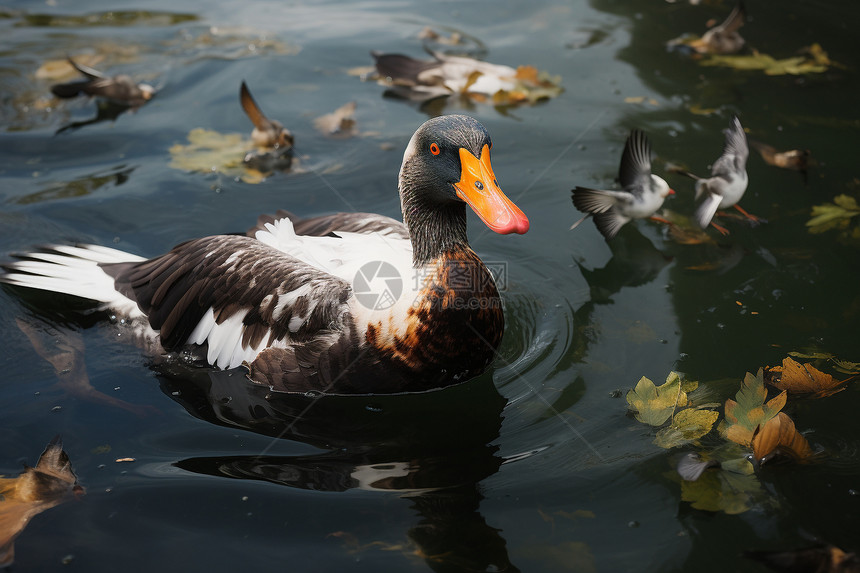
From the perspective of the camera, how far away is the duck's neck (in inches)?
148

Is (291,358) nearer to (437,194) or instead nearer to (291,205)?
(437,194)

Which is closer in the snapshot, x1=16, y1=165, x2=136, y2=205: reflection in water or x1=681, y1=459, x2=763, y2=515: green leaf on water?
x1=681, y1=459, x2=763, y2=515: green leaf on water

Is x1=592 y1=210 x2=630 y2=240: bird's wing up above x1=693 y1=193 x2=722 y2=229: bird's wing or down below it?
below

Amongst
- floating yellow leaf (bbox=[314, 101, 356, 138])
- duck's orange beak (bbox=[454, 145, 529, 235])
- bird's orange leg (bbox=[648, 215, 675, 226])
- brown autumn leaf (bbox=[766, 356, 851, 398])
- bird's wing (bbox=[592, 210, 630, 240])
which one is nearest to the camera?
duck's orange beak (bbox=[454, 145, 529, 235])

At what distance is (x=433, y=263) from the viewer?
12.2 feet

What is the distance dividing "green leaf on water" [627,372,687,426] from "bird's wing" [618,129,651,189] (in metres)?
1.56

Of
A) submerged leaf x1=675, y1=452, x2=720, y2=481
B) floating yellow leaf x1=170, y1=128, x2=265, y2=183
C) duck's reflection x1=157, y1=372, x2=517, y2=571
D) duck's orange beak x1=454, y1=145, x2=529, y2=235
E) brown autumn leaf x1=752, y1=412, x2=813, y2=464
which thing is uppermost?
duck's orange beak x1=454, y1=145, x2=529, y2=235

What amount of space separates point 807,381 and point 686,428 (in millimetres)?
639

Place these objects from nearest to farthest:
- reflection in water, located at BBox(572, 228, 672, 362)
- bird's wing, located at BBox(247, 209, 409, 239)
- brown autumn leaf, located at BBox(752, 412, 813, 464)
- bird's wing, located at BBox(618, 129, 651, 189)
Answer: brown autumn leaf, located at BBox(752, 412, 813, 464), reflection in water, located at BBox(572, 228, 672, 362), bird's wing, located at BBox(247, 209, 409, 239), bird's wing, located at BBox(618, 129, 651, 189)

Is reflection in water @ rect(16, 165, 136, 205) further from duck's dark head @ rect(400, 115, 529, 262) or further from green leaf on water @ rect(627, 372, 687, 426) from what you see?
green leaf on water @ rect(627, 372, 687, 426)

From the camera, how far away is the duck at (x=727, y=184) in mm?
4648

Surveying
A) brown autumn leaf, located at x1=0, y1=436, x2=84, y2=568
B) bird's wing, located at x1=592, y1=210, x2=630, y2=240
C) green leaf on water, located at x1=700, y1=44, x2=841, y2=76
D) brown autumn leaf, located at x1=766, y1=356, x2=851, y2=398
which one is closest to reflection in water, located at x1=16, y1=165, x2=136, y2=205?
brown autumn leaf, located at x1=0, y1=436, x2=84, y2=568

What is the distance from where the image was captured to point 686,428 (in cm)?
336

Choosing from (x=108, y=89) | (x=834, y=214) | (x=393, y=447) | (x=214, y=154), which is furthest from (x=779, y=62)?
(x=108, y=89)
